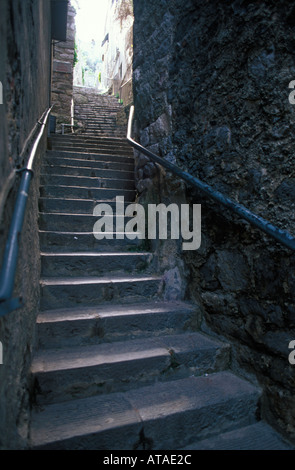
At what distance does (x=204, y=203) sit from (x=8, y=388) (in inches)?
62.7

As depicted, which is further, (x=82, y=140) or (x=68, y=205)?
(x=82, y=140)

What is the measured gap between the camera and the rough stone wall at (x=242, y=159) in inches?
64.4

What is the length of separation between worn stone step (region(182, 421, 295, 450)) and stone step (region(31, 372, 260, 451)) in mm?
32

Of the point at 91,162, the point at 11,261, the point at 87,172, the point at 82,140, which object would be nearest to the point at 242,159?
the point at 11,261

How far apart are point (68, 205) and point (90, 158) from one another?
1155 millimetres

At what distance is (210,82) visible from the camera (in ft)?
6.88

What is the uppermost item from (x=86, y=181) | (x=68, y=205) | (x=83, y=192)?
(x=86, y=181)

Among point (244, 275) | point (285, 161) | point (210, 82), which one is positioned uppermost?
point (210, 82)

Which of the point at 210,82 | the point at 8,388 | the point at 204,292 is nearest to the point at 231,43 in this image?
the point at 210,82

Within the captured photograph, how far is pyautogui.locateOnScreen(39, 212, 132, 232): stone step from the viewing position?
2.81 metres

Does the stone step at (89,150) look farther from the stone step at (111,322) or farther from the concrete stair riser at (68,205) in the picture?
the stone step at (111,322)

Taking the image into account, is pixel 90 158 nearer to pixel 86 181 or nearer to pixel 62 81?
pixel 86 181

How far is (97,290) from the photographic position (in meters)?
2.23

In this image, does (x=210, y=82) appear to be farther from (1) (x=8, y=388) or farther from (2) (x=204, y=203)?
(1) (x=8, y=388)
